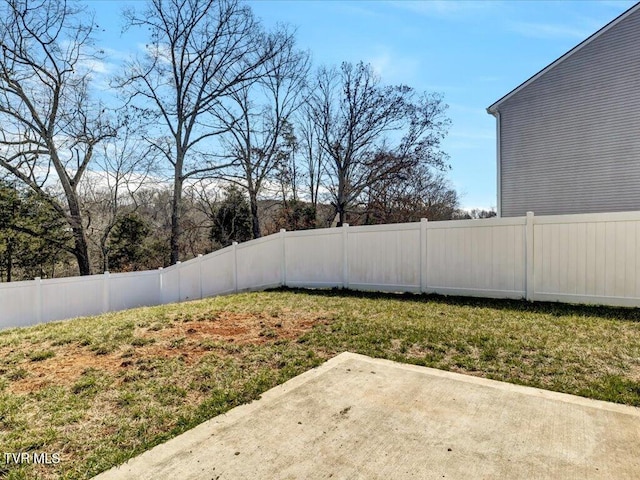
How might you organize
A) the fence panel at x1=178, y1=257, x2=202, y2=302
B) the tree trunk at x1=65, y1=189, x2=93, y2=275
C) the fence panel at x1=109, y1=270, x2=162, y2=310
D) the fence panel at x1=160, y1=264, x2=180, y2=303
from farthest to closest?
the tree trunk at x1=65, y1=189, x2=93, y2=275 < the fence panel at x1=160, y1=264, x2=180, y2=303 < the fence panel at x1=178, y1=257, x2=202, y2=302 < the fence panel at x1=109, y1=270, x2=162, y2=310

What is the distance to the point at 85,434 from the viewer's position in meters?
2.41

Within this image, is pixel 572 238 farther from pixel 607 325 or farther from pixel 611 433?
pixel 611 433

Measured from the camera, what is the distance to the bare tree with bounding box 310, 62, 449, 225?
18.2 m

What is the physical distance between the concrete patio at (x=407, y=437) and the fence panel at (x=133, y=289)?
9.55 m

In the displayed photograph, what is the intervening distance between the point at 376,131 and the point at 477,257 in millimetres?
13355

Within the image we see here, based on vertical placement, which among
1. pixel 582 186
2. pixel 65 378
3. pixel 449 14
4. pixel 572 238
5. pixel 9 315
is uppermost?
pixel 449 14

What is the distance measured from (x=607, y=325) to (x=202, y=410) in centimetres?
499

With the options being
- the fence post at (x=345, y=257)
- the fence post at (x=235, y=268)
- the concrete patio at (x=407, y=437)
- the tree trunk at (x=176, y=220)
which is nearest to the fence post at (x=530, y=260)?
the fence post at (x=345, y=257)

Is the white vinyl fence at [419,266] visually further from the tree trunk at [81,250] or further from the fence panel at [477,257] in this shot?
the tree trunk at [81,250]

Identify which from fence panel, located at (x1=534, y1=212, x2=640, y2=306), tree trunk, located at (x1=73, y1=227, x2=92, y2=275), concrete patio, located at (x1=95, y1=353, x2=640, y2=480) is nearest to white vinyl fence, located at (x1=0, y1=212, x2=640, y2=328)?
fence panel, located at (x1=534, y1=212, x2=640, y2=306)

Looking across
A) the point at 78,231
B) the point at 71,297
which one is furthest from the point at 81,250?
the point at 71,297

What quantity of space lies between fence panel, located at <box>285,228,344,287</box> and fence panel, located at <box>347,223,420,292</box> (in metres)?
0.37

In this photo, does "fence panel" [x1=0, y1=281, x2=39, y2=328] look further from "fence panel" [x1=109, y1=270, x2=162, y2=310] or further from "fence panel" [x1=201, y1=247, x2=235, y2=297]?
"fence panel" [x1=201, y1=247, x2=235, y2=297]

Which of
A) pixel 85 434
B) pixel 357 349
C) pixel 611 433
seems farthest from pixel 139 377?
pixel 611 433
